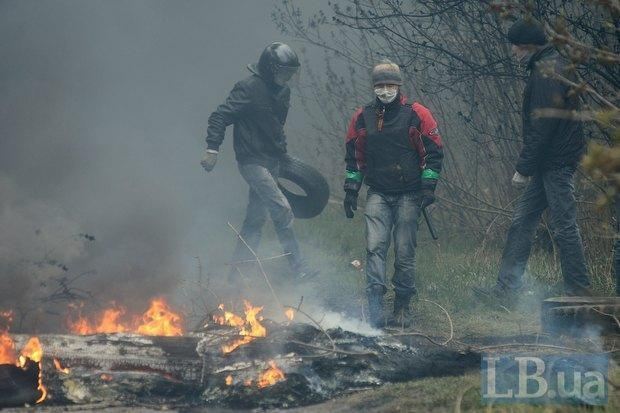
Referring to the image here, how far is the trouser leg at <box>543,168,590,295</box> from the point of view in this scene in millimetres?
6449

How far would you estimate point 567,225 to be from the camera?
648 cm

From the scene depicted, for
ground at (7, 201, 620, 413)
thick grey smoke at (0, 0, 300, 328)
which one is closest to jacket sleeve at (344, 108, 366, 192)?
ground at (7, 201, 620, 413)

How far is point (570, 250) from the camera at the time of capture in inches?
257

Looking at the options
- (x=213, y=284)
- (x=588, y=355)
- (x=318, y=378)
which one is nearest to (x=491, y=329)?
(x=588, y=355)

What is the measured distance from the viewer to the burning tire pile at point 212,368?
4492 millimetres

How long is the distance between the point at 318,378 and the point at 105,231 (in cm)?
449

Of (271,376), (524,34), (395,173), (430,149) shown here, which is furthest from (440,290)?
(271,376)

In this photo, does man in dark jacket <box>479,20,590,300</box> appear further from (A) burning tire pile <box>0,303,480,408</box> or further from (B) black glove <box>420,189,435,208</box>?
(A) burning tire pile <box>0,303,480,408</box>

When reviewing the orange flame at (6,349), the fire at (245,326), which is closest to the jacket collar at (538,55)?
the fire at (245,326)

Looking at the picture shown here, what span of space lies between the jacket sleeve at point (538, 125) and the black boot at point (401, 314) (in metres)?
1.51

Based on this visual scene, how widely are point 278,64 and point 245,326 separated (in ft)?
11.7

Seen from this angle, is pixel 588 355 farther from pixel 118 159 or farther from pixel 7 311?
pixel 118 159

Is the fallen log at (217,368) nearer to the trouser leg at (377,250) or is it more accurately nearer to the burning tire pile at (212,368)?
the burning tire pile at (212,368)

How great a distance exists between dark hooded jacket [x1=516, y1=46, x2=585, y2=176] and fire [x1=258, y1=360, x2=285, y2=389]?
3133mm
